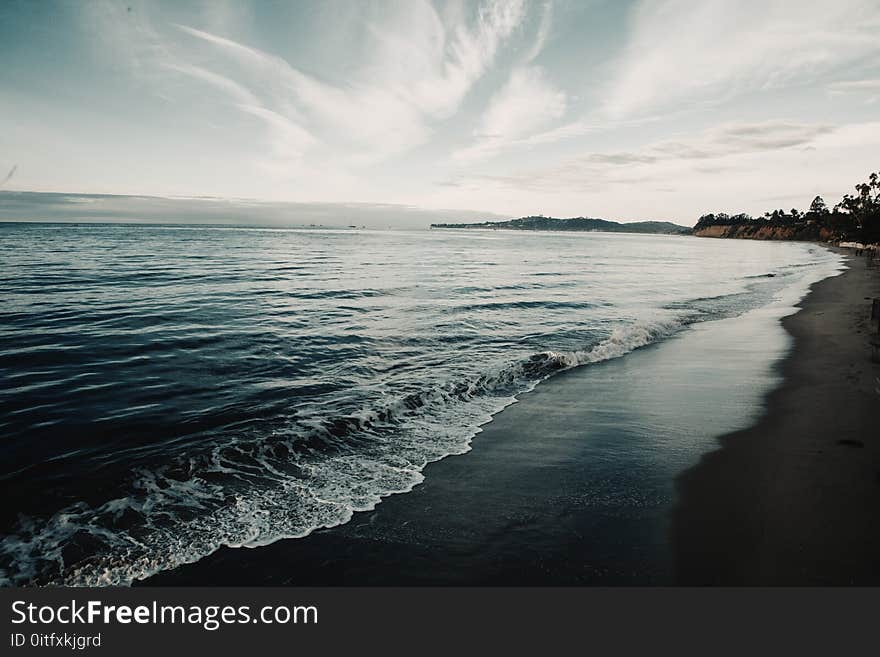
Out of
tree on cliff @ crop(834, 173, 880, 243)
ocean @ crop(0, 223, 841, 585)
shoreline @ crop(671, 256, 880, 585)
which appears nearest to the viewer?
shoreline @ crop(671, 256, 880, 585)

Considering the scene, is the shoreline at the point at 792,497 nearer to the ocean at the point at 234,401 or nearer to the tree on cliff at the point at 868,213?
the ocean at the point at 234,401

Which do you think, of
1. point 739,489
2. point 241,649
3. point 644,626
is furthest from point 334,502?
point 739,489

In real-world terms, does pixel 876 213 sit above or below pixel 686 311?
above

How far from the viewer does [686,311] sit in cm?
2272

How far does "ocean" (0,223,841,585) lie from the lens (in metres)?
5.33

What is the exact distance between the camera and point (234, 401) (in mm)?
9391

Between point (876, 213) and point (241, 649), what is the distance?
231 feet

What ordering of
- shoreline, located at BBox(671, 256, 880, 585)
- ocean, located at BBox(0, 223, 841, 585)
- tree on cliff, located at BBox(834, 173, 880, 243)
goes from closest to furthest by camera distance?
shoreline, located at BBox(671, 256, 880, 585) → ocean, located at BBox(0, 223, 841, 585) → tree on cliff, located at BBox(834, 173, 880, 243)

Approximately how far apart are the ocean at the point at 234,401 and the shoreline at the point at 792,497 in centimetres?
176

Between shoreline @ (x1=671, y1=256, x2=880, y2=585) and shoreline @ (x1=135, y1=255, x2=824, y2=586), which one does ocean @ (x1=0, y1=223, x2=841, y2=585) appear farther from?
shoreline @ (x1=671, y1=256, x2=880, y2=585)

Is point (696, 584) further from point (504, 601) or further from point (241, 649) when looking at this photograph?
point (241, 649)

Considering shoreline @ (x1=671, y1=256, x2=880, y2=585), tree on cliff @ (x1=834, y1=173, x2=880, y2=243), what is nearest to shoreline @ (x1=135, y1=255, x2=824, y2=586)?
shoreline @ (x1=671, y1=256, x2=880, y2=585)

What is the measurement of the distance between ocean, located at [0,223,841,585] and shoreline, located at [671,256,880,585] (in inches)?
69.4

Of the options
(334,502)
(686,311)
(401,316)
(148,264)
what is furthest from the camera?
(148,264)
